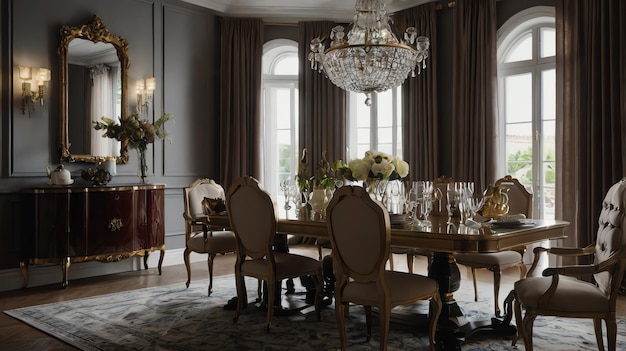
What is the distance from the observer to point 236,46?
7.18 m

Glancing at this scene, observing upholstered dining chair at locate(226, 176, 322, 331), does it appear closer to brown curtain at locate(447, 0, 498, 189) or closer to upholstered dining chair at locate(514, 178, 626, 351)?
upholstered dining chair at locate(514, 178, 626, 351)

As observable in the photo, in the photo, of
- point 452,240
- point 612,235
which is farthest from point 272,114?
point 612,235

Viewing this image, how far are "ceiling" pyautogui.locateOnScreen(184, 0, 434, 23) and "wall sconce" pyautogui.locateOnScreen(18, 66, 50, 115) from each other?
238 cm

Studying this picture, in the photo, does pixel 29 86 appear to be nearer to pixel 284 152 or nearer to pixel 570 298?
pixel 284 152

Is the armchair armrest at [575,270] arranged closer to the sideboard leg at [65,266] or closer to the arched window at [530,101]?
the arched window at [530,101]

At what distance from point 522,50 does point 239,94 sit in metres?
3.40

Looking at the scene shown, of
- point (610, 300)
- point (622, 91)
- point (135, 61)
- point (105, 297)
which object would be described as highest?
point (135, 61)

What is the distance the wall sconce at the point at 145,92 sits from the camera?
627 cm

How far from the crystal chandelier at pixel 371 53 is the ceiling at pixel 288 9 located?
2.64 metres

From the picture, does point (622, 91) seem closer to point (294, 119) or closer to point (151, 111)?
point (294, 119)

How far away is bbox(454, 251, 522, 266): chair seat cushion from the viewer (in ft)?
12.6

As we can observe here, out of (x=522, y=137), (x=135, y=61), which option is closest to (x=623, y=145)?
(x=522, y=137)

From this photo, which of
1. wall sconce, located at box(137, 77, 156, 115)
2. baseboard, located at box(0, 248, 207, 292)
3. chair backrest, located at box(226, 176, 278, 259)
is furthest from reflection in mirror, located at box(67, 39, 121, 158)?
chair backrest, located at box(226, 176, 278, 259)

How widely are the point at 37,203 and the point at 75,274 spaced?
96 centimetres
